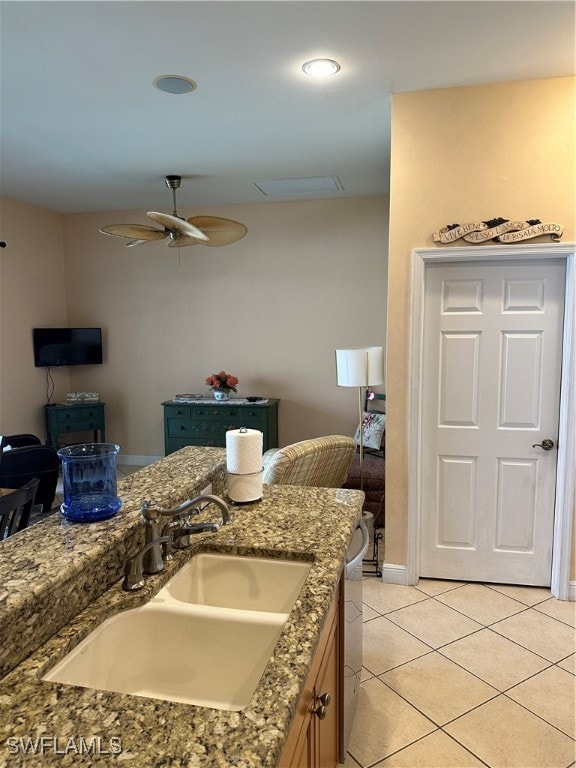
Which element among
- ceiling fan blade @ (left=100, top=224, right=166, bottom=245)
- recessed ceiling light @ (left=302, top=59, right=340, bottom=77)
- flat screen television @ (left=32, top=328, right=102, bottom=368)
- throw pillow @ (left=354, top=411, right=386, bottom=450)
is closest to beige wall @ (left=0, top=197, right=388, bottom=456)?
flat screen television @ (left=32, top=328, right=102, bottom=368)

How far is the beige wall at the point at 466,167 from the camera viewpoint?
2.81 m

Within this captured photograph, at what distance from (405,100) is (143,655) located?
9.88 feet

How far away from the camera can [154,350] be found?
6.04 m

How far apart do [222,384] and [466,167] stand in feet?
10.9

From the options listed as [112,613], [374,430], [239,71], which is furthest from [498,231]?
[112,613]

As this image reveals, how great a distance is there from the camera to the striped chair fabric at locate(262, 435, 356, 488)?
281 centimetres

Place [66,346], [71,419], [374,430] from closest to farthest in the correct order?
[374,430], [71,419], [66,346]

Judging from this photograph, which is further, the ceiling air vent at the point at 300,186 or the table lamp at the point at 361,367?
the ceiling air vent at the point at 300,186

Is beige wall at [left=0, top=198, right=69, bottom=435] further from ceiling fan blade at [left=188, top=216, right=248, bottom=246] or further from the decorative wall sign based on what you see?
the decorative wall sign

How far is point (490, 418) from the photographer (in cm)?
310

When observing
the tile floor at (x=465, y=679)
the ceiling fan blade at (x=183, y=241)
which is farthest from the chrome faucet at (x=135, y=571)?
the ceiling fan blade at (x=183, y=241)

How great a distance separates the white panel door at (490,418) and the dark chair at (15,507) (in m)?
2.17

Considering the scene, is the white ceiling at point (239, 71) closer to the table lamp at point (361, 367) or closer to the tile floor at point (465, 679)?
the table lamp at point (361, 367)

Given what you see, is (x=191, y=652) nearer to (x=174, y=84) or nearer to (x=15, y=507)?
(x=15, y=507)
